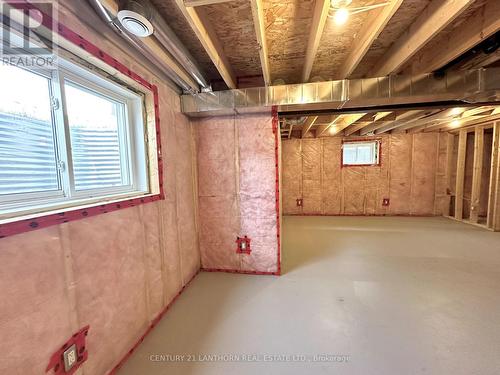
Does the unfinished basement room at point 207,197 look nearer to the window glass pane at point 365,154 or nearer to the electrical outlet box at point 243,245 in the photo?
the electrical outlet box at point 243,245

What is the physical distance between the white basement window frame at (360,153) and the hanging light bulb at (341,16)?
13.7 feet

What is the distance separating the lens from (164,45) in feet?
4.42

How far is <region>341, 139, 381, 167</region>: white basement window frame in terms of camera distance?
5.09 metres

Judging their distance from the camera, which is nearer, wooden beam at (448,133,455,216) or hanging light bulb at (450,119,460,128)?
hanging light bulb at (450,119,460,128)

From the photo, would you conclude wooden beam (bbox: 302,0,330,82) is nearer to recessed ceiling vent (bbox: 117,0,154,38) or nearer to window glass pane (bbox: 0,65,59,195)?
recessed ceiling vent (bbox: 117,0,154,38)

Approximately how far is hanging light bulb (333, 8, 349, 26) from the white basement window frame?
165 inches

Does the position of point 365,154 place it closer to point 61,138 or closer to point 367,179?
point 367,179

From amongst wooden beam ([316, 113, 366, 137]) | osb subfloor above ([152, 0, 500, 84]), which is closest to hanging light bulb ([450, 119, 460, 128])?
wooden beam ([316, 113, 366, 137])

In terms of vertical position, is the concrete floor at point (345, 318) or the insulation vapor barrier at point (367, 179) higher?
the insulation vapor barrier at point (367, 179)

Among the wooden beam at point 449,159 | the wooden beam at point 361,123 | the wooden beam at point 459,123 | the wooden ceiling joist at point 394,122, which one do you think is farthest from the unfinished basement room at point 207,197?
the wooden beam at point 449,159

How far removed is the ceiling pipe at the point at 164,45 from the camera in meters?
1.08

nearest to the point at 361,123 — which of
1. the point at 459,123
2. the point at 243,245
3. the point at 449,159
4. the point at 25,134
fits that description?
the point at 459,123

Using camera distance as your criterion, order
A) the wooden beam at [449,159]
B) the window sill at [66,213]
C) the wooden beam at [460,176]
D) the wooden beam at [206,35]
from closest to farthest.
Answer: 1. the window sill at [66,213]
2. the wooden beam at [206,35]
3. the wooden beam at [460,176]
4. the wooden beam at [449,159]

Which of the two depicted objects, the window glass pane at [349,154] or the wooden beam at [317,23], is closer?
the wooden beam at [317,23]
